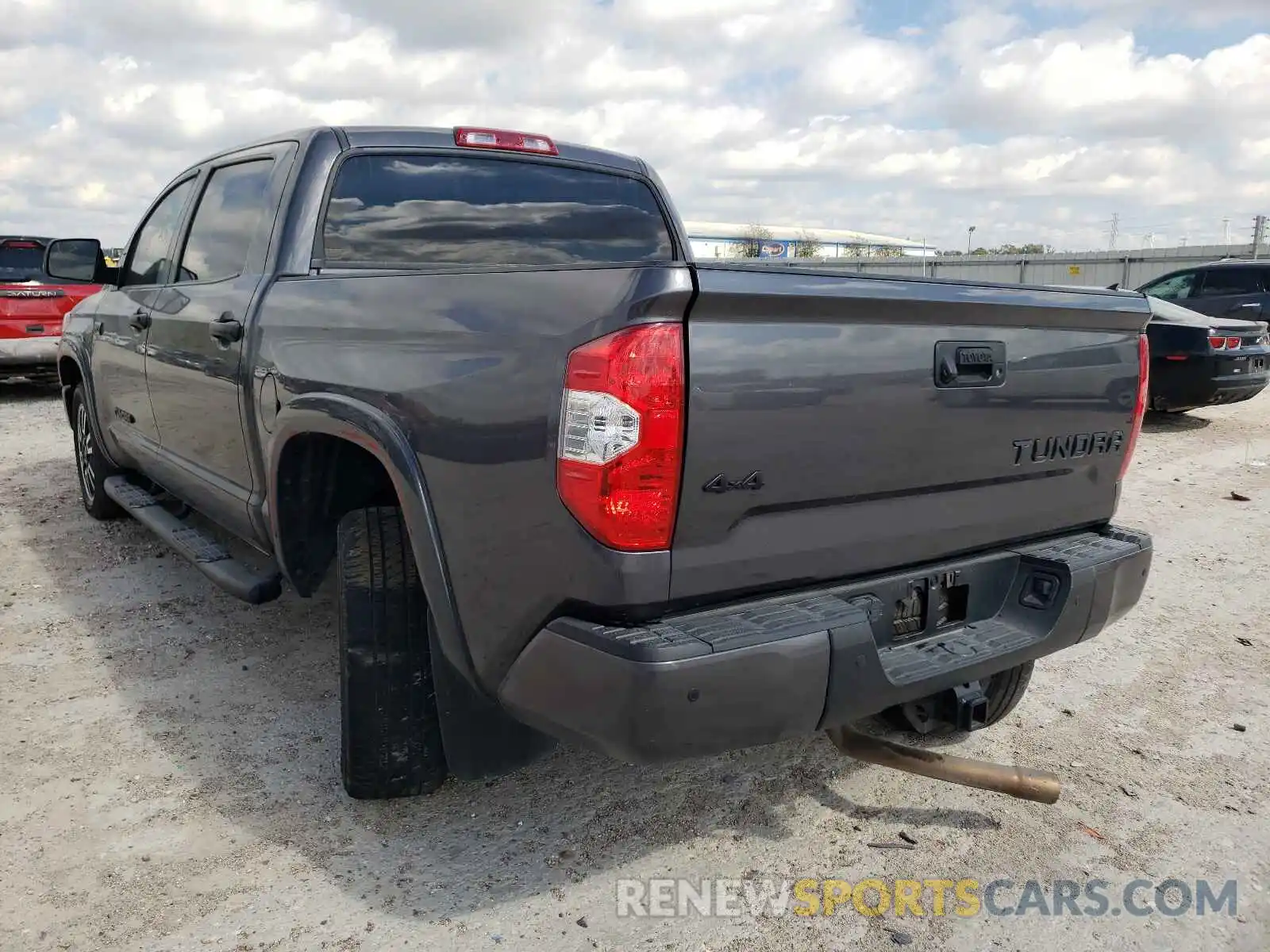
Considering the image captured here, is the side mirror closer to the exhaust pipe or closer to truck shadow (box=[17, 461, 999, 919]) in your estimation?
truck shadow (box=[17, 461, 999, 919])

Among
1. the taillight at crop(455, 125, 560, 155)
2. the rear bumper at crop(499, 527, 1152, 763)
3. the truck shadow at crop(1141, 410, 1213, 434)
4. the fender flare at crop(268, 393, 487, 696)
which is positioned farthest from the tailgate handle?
the truck shadow at crop(1141, 410, 1213, 434)

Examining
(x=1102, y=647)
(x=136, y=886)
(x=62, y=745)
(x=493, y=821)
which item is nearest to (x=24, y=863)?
(x=136, y=886)

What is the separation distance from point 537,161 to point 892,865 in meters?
2.85

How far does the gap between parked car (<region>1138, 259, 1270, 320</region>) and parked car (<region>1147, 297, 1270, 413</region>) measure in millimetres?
4040

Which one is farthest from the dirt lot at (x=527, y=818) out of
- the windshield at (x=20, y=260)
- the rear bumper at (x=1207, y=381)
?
the windshield at (x=20, y=260)

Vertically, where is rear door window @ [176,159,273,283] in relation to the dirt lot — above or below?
above

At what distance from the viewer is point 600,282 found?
1.98 m

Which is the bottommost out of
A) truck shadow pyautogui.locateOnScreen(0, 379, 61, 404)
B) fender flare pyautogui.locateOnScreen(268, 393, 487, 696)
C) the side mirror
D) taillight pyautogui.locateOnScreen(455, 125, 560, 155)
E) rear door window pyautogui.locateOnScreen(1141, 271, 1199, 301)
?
truck shadow pyautogui.locateOnScreen(0, 379, 61, 404)

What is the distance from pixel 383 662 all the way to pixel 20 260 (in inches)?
393

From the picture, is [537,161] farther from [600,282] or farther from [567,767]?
[567,767]

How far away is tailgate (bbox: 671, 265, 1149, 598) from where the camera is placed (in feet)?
6.67

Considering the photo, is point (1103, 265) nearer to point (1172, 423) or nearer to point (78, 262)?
point (1172, 423)

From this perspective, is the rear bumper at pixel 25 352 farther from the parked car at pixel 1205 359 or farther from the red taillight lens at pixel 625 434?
the parked car at pixel 1205 359

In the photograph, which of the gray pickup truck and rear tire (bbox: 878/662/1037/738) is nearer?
the gray pickup truck
